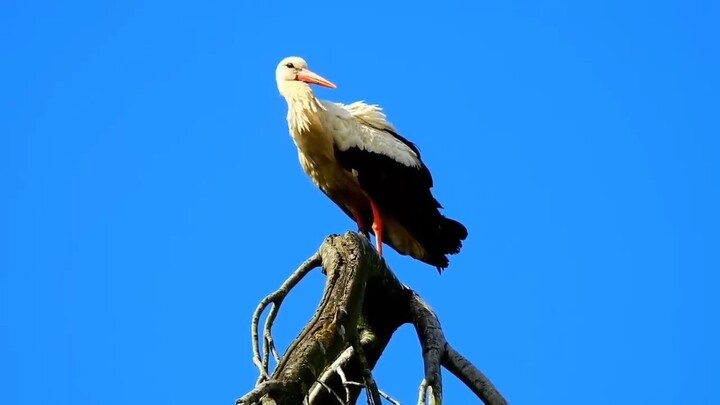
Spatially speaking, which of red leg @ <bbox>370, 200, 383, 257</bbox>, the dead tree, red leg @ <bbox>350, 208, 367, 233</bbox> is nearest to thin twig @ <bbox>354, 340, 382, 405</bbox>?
the dead tree

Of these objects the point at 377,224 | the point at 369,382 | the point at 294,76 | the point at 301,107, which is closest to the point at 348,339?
the point at 369,382

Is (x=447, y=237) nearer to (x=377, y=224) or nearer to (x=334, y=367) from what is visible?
(x=377, y=224)

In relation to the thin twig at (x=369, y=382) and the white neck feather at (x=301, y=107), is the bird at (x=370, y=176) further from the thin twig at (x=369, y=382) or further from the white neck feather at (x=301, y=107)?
the thin twig at (x=369, y=382)

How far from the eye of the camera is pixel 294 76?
8477mm

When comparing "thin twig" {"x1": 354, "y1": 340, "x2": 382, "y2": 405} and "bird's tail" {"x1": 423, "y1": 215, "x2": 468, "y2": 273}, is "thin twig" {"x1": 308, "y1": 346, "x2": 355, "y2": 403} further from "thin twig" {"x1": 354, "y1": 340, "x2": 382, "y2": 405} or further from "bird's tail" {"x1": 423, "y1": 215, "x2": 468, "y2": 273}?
"bird's tail" {"x1": 423, "y1": 215, "x2": 468, "y2": 273}

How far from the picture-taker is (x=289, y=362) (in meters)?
3.68

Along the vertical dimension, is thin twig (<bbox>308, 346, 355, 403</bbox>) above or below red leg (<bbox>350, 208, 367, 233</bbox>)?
below

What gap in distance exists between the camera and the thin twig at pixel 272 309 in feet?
13.5

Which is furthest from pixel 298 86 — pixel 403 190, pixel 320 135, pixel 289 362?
pixel 289 362

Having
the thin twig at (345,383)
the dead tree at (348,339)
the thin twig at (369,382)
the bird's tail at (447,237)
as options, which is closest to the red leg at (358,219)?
the bird's tail at (447,237)

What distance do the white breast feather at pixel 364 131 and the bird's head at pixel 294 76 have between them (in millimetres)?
201

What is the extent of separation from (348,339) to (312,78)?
4.61m

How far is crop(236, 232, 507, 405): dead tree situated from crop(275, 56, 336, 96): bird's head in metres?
3.56

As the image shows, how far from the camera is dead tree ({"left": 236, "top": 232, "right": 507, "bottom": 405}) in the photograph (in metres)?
3.67
